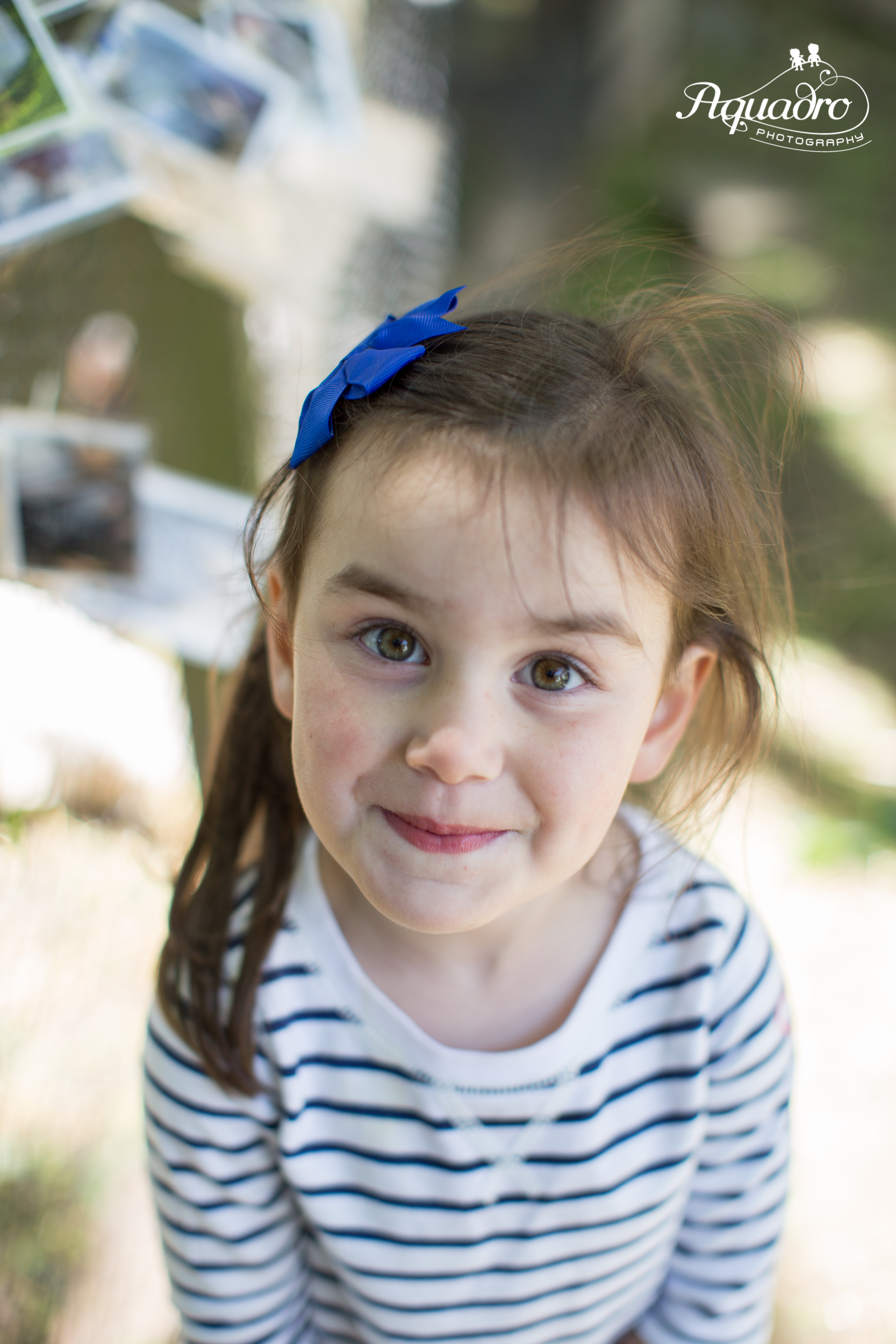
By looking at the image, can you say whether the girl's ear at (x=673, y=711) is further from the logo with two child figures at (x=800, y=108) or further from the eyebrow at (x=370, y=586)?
the logo with two child figures at (x=800, y=108)

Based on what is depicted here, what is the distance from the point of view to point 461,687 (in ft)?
1.63

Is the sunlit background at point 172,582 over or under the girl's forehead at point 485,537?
under

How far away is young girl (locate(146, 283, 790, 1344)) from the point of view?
0.51 metres

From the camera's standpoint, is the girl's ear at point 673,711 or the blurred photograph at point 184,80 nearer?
the girl's ear at point 673,711

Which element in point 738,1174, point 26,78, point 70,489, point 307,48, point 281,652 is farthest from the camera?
point 307,48

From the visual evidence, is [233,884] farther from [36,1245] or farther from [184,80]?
[184,80]

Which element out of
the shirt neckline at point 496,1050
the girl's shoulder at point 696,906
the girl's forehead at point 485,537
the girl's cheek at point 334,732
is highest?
the girl's forehead at point 485,537

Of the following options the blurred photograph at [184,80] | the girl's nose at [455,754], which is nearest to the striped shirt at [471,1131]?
the girl's nose at [455,754]

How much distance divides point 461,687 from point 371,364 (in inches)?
7.9

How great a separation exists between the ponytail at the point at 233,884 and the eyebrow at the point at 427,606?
0.80ft

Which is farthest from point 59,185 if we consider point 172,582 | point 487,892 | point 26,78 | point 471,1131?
point 471,1131

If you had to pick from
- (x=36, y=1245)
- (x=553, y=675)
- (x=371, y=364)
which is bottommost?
(x=36, y=1245)

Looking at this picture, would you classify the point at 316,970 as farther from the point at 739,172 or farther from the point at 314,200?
the point at 739,172

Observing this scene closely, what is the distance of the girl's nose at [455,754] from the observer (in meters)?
Result: 0.49
